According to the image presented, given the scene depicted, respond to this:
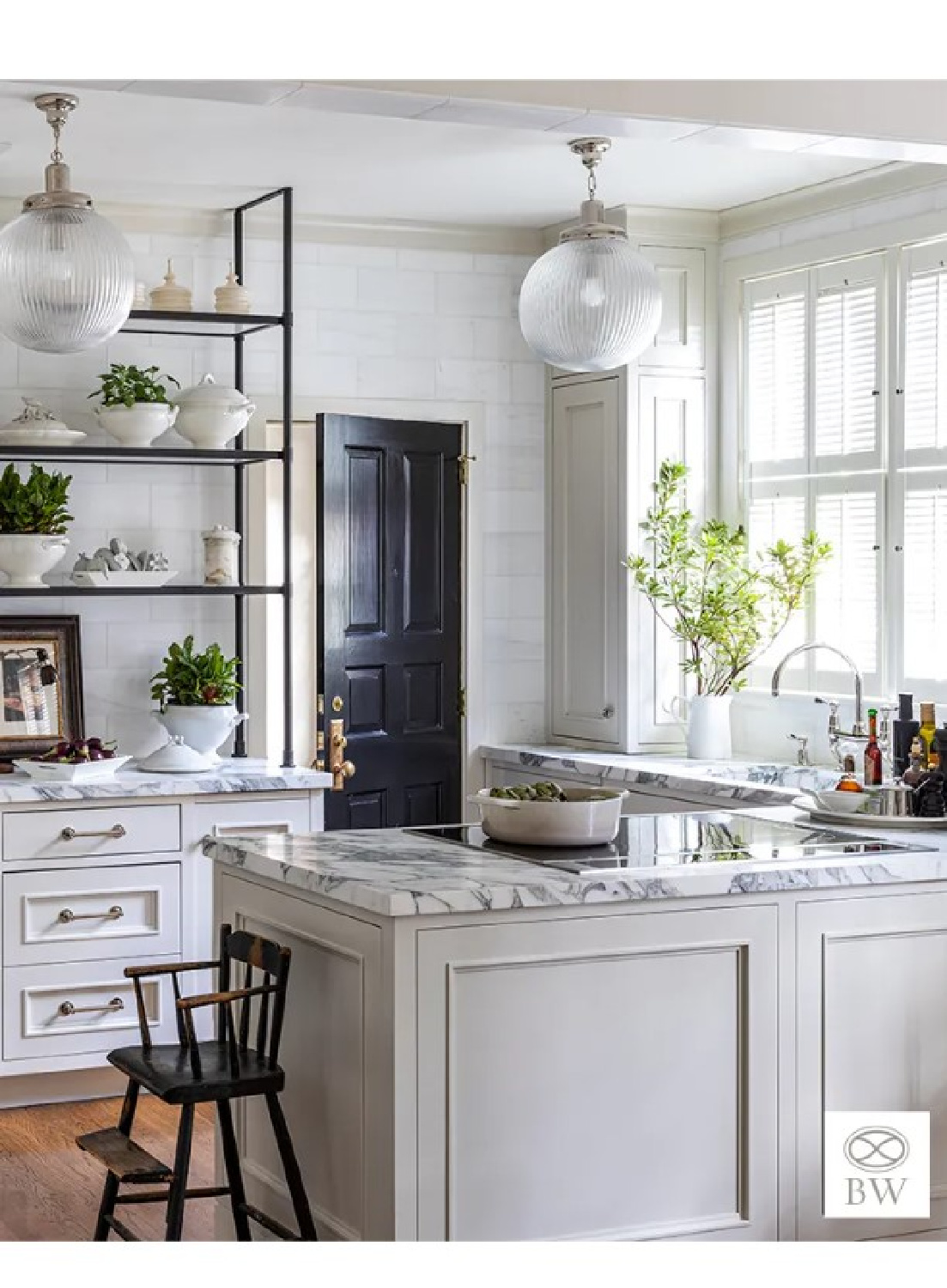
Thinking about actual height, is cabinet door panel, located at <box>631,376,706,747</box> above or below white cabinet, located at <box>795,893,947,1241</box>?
above

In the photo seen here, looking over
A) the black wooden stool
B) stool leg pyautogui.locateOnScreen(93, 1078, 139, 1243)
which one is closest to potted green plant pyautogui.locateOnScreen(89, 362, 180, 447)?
the black wooden stool

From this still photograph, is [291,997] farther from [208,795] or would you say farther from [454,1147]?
[208,795]

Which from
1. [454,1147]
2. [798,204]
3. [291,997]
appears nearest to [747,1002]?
[454,1147]

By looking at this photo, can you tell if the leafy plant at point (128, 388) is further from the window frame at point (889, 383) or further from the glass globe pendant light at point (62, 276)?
the window frame at point (889, 383)

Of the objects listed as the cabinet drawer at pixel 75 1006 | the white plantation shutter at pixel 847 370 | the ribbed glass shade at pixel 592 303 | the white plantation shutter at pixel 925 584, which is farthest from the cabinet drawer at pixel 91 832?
the white plantation shutter at pixel 847 370

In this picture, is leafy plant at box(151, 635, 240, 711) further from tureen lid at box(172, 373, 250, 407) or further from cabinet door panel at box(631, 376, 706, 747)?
cabinet door panel at box(631, 376, 706, 747)

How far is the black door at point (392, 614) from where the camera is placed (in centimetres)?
645

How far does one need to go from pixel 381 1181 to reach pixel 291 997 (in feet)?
1.78

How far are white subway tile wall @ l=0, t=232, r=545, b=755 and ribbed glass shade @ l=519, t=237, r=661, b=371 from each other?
6.01 ft

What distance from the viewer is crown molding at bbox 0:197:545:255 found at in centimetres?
628

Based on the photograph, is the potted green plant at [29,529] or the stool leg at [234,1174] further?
the potted green plant at [29,529]

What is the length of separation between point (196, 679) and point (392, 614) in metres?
0.92

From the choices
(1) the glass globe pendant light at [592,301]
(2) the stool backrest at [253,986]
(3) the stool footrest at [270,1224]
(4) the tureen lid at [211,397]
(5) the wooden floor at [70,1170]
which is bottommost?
(5) the wooden floor at [70,1170]

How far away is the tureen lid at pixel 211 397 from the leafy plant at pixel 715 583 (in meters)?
1.46
